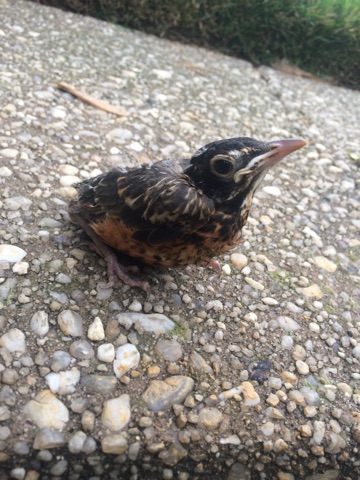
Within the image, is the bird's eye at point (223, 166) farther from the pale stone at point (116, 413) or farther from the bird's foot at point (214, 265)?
the pale stone at point (116, 413)

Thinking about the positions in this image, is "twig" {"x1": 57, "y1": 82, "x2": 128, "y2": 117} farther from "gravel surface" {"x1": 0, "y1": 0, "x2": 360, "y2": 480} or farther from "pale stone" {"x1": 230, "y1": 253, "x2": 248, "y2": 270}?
"pale stone" {"x1": 230, "y1": 253, "x2": 248, "y2": 270}

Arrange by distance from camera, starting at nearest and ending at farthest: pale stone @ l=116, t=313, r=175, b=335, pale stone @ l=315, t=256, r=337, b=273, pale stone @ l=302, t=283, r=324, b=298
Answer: pale stone @ l=116, t=313, r=175, b=335, pale stone @ l=302, t=283, r=324, b=298, pale stone @ l=315, t=256, r=337, b=273

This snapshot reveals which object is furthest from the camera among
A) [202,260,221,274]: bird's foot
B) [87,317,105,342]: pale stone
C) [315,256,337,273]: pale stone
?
[315,256,337,273]: pale stone

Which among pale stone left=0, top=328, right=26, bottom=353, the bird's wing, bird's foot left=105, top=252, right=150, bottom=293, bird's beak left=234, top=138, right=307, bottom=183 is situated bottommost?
pale stone left=0, top=328, right=26, bottom=353

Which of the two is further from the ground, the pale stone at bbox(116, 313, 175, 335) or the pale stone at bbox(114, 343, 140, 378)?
the pale stone at bbox(116, 313, 175, 335)

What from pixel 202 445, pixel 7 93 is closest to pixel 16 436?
pixel 202 445

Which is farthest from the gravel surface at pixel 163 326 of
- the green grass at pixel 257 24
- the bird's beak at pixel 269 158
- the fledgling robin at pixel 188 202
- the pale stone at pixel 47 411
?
the green grass at pixel 257 24

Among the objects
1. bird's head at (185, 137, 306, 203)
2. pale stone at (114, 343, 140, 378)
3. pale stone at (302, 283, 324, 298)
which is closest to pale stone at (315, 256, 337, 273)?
pale stone at (302, 283, 324, 298)

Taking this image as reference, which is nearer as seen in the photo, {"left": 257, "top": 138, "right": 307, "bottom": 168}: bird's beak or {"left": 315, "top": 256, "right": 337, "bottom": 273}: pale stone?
{"left": 257, "top": 138, "right": 307, "bottom": 168}: bird's beak
